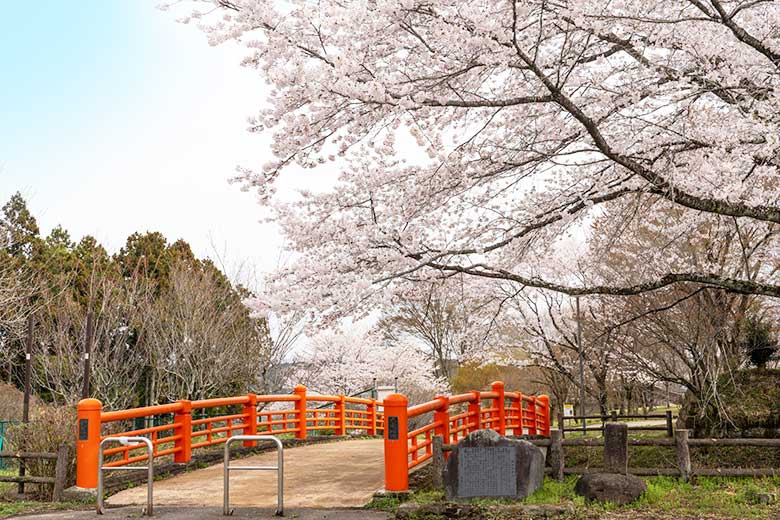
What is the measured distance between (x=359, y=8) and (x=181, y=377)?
66.9 feet

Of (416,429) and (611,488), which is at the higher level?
(416,429)

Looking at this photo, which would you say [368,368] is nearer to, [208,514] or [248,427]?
[248,427]

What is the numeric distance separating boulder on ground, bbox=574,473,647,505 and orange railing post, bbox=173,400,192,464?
5.99 meters

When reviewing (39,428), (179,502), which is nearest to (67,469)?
(39,428)

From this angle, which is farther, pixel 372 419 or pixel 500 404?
pixel 372 419

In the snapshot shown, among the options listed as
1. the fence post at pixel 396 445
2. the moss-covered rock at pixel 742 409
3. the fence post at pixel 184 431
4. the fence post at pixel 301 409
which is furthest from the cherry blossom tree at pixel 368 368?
the fence post at pixel 396 445

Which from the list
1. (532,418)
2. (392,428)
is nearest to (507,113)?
(392,428)

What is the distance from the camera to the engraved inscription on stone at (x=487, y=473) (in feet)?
31.2

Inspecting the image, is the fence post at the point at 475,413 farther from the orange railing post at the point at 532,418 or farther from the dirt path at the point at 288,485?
the orange railing post at the point at 532,418

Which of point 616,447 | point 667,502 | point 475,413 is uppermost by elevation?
point 475,413

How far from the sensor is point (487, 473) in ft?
31.2

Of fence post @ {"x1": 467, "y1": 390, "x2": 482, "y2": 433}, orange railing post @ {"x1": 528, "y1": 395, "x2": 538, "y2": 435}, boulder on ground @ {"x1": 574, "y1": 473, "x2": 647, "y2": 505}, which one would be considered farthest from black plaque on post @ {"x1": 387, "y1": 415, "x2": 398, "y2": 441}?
orange railing post @ {"x1": 528, "y1": 395, "x2": 538, "y2": 435}

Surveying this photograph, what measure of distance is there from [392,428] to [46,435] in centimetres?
520

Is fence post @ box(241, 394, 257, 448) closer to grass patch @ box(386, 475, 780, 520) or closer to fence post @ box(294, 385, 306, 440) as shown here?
fence post @ box(294, 385, 306, 440)
